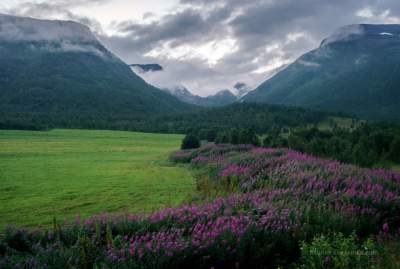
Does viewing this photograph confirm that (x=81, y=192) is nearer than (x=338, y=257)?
No

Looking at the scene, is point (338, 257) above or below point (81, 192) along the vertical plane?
above

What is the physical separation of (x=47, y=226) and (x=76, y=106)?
7299 inches

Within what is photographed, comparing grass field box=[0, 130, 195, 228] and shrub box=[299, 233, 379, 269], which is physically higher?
shrub box=[299, 233, 379, 269]

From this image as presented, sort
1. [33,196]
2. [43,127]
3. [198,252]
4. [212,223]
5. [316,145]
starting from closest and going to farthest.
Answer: [198,252] < [212,223] < [33,196] < [316,145] < [43,127]

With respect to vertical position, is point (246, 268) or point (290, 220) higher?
point (290, 220)

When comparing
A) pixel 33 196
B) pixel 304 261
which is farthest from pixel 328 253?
pixel 33 196

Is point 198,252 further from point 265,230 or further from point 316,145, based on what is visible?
point 316,145

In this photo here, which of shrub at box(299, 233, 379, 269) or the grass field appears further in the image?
the grass field

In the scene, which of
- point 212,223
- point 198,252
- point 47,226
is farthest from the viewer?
point 47,226

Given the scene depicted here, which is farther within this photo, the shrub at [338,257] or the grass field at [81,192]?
the grass field at [81,192]

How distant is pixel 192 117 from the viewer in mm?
151750

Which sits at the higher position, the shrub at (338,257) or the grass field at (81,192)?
the shrub at (338,257)

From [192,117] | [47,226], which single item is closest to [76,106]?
[192,117]

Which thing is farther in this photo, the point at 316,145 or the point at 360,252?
the point at 316,145
